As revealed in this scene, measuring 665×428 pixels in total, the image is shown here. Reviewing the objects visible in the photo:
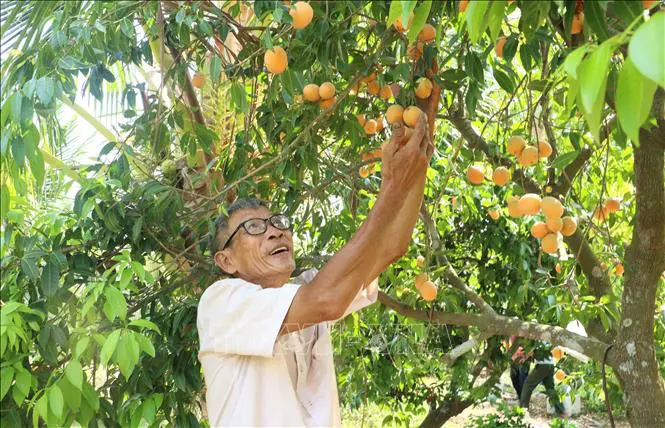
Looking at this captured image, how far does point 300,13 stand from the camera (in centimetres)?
180

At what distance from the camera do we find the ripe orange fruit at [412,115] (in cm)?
200

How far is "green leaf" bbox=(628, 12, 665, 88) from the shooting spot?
0.85 meters

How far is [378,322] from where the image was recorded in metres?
3.62

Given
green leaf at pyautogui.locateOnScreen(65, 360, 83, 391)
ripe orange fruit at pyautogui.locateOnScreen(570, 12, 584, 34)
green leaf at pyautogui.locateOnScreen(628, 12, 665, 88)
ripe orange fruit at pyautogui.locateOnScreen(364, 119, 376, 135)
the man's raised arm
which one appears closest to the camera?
green leaf at pyautogui.locateOnScreen(628, 12, 665, 88)

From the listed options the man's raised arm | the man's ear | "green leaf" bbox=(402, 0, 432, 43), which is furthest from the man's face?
"green leaf" bbox=(402, 0, 432, 43)

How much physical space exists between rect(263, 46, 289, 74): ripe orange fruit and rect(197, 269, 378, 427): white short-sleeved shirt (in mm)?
523

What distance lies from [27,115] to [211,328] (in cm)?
70

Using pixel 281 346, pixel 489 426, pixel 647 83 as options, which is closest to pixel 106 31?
pixel 281 346

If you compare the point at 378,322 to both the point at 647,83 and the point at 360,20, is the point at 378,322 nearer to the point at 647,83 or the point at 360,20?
the point at 360,20

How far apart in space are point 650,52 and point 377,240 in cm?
117

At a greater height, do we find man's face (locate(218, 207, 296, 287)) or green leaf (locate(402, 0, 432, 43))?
green leaf (locate(402, 0, 432, 43))

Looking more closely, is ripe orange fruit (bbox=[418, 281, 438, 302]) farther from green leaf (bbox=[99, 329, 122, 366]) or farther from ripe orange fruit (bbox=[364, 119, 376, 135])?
green leaf (bbox=[99, 329, 122, 366])

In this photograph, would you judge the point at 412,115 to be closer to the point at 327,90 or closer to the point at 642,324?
the point at 327,90

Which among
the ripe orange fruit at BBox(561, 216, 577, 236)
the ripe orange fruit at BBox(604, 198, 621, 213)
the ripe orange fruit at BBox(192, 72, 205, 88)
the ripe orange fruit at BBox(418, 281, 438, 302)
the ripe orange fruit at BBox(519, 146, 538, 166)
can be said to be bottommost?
the ripe orange fruit at BBox(418, 281, 438, 302)
